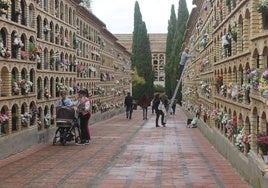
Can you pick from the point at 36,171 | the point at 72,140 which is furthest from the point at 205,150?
the point at 36,171

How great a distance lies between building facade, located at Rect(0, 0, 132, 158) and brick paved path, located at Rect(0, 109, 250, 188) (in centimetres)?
83

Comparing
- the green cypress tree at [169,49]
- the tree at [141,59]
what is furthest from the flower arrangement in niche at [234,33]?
the green cypress tree at [169,49]

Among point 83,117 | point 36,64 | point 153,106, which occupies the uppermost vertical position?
point 36,64

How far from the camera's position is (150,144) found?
45.4 feet

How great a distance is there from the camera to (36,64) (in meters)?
14.0

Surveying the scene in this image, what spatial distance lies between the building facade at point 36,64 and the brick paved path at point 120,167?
32.5 inches

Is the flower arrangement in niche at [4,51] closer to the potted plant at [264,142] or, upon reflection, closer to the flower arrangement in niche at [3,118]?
the flower arrangement in niche at [3,118]

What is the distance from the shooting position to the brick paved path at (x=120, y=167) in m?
8.00

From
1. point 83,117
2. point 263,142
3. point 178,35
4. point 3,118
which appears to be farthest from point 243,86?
point 178,35

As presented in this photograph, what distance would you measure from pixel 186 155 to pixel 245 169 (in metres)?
3.49

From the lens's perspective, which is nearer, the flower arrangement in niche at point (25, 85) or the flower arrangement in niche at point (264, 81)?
the flower arrangement in niche at point (264, 81)

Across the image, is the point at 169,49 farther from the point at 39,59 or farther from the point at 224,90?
the point at 224,90

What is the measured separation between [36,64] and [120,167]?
5.64m

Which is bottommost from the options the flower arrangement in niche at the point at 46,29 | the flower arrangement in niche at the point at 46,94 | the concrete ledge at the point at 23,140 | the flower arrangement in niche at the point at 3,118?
the concrete ledge at the point at 23,140
